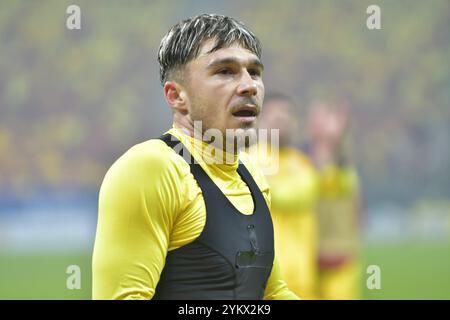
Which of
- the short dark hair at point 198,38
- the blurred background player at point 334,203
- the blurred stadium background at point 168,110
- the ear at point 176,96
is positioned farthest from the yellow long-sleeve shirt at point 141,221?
the blurred stadium background at point 168,110

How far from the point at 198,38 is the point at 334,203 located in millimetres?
5416

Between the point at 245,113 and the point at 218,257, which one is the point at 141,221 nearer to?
the point at 218,257

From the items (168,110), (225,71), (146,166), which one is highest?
(168,110)

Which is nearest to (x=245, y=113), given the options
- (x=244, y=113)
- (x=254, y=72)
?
(x=244, y=113)

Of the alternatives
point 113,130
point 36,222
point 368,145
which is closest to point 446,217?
point 368,145

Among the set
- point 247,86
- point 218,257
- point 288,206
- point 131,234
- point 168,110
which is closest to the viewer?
point 131,234

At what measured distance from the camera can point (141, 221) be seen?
2186 millimetres

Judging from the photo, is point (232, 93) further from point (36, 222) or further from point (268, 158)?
point (36, 222)

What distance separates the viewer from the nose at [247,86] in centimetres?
241

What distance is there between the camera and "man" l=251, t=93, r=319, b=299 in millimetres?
A: 6141

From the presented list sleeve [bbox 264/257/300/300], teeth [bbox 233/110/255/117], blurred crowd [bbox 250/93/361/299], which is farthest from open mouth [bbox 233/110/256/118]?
blurred crowd [bbox 250/93/361/299]

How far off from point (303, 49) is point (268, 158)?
28.4 feet

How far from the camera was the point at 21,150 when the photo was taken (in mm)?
13297

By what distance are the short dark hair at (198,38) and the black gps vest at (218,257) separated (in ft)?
0.88
